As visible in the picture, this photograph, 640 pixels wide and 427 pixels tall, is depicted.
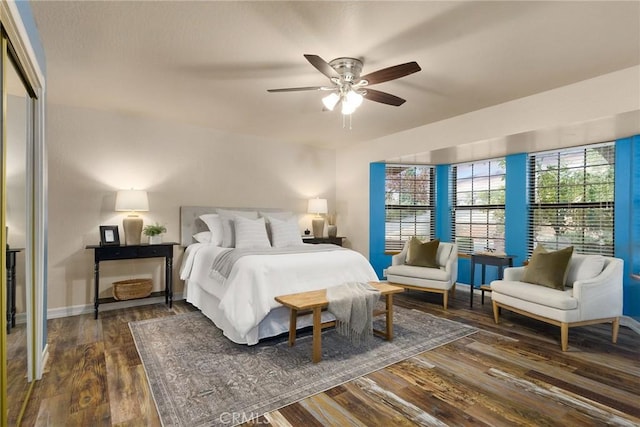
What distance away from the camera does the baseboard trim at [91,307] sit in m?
3.91

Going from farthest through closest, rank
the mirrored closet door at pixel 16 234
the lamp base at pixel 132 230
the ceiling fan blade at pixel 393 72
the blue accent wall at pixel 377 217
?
the blue accent wall at pixel 377 217, the lamp base at pixel 132 230, the ceiling fan blade at pixel 393 72, the mirrored closet door at pixel 16 234

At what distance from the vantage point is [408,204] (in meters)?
5.98

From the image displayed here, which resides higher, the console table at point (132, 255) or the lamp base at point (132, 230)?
the lamp base at point (132, 230)

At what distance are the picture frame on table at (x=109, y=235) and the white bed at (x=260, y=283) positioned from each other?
3.29 feet

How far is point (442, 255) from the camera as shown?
4758mm

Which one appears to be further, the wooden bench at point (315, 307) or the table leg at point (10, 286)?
the wooden bench at point (315, 307)

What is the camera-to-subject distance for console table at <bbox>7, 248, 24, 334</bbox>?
1.76m

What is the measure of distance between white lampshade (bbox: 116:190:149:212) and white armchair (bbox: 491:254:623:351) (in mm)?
4325

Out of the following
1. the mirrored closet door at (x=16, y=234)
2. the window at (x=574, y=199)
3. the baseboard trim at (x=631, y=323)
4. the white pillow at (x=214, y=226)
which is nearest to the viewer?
the mirrored closet door at (x=16, y=234)

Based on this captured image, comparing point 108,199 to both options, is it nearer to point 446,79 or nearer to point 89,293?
point 89,293

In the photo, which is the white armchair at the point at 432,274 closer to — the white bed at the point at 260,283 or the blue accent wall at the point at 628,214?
the white bed at the point at 260,283

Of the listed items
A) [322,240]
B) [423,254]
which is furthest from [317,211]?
[423,254]

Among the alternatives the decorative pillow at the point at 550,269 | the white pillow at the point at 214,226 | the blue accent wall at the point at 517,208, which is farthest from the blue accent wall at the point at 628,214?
the white pillow at the point at 214,226

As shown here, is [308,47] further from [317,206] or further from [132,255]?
[317,206]
